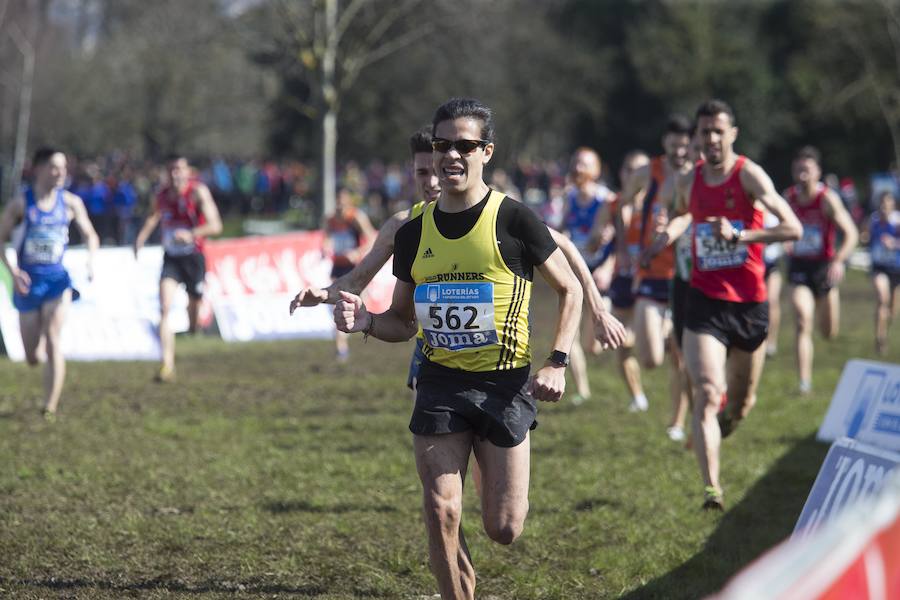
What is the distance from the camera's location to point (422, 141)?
6.25m

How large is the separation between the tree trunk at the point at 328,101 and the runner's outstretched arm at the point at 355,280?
19251 millimetres

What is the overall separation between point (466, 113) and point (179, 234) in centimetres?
854

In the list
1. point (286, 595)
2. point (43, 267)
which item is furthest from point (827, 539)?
point (43, 267)

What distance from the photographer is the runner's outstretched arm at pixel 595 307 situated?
502 cm

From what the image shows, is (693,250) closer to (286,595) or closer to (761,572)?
(286,595)

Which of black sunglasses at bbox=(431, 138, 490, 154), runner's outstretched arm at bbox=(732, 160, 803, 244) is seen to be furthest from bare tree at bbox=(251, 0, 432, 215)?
black sunglasses at bbox=(431, 138, 490, 154)

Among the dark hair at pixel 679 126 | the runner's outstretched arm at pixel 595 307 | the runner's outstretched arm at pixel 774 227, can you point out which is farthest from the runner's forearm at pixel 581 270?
the dark hair at pixel 679 126

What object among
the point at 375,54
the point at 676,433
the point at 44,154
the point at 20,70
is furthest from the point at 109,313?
the point at 20,70

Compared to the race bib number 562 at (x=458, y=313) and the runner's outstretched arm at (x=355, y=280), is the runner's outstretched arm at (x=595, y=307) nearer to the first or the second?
the race bib number 562 at (x=458, y=313)

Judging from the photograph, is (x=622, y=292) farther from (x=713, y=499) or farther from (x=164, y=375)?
(x=164, y=375)

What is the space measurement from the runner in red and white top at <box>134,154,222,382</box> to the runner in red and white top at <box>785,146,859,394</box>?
19.4 feet

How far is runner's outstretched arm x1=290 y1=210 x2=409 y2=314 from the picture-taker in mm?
4977

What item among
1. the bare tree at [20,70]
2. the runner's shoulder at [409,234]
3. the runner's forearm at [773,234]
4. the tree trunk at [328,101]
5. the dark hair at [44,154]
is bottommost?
the runner's shoulder at [409,234]

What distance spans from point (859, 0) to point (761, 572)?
46.5 m
